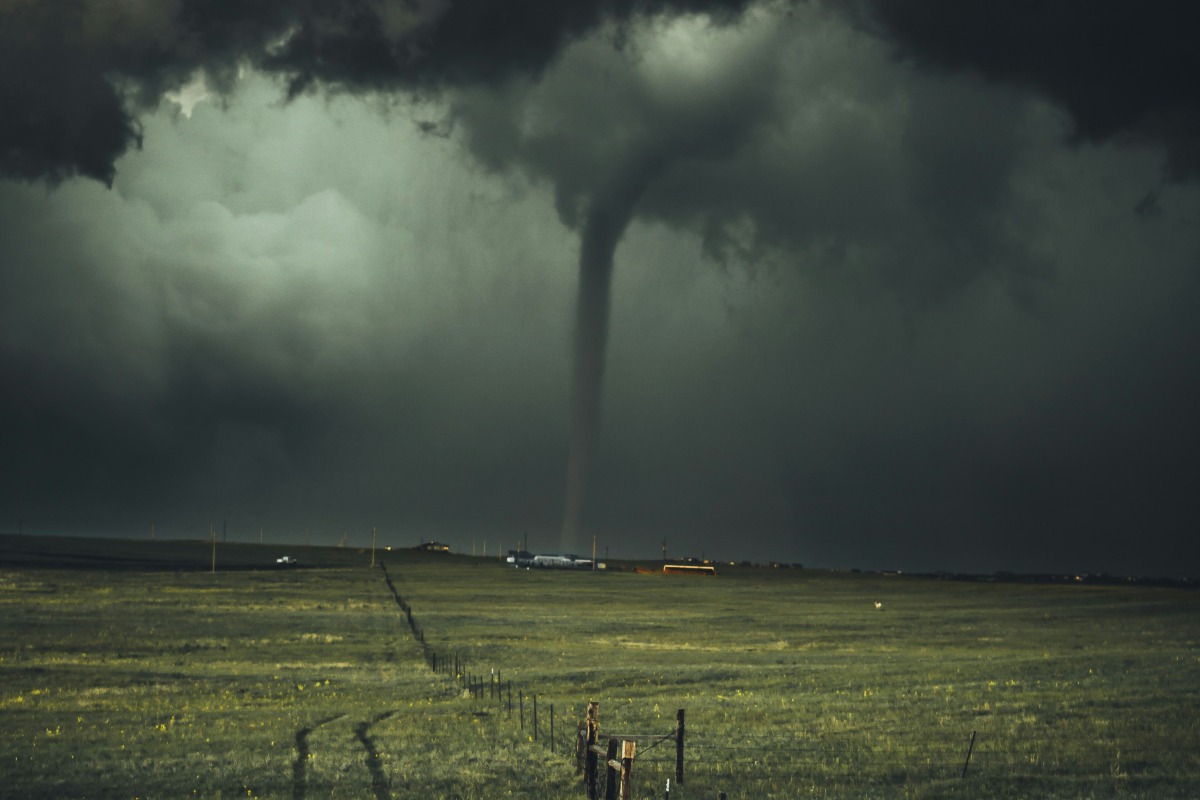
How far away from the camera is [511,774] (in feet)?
91.8

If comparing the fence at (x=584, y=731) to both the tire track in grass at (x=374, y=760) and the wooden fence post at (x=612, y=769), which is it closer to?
the wooden fence post at (x=612, y=769)

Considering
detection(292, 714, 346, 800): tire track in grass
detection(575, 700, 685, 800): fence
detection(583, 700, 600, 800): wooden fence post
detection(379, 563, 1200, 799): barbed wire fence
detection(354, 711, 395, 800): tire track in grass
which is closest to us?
detection(575, 700, 685, 800): fence

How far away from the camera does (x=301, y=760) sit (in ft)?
101

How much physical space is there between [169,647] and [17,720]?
3073 centimetres

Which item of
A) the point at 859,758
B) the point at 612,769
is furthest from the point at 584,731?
the point at 612,769

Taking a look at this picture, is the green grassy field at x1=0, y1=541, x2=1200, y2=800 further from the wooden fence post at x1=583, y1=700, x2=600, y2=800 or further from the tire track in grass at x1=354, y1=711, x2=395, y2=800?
the wooden fence post at x1=583, y1=700, x2=600, y2=800

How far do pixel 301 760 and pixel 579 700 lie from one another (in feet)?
55.6

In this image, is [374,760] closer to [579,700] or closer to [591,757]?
[591,757]

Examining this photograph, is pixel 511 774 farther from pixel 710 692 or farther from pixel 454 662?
pixel 454 662

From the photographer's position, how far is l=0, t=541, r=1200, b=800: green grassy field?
2784cm

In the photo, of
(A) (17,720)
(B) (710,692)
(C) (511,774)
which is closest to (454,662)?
(B) (710,692)

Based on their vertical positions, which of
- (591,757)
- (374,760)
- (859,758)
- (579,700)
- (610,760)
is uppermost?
(610,760)

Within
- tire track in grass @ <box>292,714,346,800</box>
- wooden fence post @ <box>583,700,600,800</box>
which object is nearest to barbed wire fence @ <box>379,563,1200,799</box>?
wooden fence post @ <box>583,700,600,800</box>

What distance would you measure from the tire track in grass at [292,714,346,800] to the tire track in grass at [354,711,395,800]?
1.43 meters
